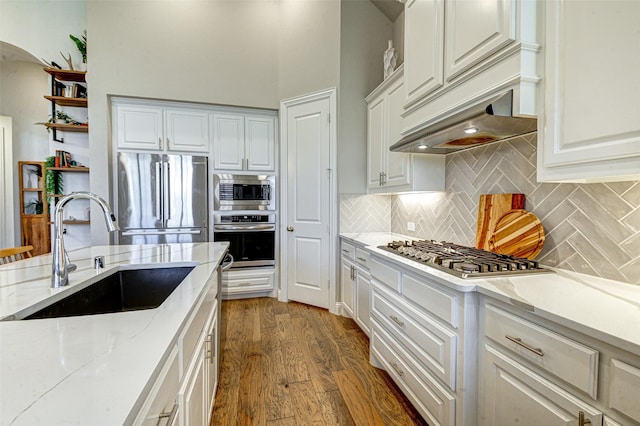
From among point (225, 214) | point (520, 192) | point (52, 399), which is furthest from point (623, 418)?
point (225, 214)

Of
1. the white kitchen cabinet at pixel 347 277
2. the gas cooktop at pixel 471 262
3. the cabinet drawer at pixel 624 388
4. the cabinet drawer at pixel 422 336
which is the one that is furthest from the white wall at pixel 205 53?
the cabinet drawer at pixel 624 388

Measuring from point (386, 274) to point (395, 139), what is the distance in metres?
1.23

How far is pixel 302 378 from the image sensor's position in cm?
206

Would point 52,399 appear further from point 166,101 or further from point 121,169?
point 166,101

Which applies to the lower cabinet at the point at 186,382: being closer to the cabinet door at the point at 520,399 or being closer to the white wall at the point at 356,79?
the cabinet door at the point at 520,399

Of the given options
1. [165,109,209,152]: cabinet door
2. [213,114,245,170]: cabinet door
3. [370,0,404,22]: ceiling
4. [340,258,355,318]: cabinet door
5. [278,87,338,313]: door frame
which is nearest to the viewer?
[340,258,355,318]: cabinet door

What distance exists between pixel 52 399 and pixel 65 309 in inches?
32.9

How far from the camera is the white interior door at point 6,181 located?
4.35 metres

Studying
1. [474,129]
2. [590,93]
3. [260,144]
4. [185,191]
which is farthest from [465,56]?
[185,191]

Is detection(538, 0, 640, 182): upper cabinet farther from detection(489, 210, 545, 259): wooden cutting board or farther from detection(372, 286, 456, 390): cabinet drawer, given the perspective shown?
detection(372, 286, 456, 390): cabinet drawer

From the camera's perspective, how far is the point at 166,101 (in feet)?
11.6

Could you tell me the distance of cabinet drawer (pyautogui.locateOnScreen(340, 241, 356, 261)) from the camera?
2852 mm

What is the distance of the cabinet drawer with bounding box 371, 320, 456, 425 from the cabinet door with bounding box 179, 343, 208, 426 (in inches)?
43.1

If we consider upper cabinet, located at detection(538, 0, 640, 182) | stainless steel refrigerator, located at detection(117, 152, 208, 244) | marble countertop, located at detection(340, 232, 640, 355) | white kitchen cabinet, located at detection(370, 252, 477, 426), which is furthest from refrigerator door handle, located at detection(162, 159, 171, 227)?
upper cabinet, located at detection(538, 0, 640, 182)
